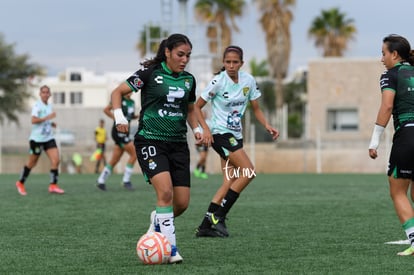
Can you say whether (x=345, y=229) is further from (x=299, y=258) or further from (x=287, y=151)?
(x=287, y=151)

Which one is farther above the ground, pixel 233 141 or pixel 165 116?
pixel 165 116

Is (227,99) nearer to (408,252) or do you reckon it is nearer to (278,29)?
(408,252)

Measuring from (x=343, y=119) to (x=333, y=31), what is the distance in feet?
73.4

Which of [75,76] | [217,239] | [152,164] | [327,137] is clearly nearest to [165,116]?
[152,164]

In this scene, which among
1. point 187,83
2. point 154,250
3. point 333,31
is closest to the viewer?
point 154,250

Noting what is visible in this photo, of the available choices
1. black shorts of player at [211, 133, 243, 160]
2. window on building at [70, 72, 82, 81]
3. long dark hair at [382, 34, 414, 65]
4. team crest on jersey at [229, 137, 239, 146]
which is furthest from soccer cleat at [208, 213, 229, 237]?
window on building at [70, 72, 82, 81]

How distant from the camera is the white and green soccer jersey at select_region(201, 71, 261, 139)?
10.5 m

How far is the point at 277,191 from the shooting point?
1934 centimetres

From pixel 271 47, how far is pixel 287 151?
2201 cm

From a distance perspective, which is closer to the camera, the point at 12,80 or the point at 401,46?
the point at 401,46

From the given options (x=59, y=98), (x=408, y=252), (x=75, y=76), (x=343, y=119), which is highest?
(x=408, y=252)

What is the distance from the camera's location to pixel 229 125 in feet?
34.6

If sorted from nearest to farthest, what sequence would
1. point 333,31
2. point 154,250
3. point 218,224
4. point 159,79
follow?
point 154,250 → point 159,79 → point 218,224 → point 333,31

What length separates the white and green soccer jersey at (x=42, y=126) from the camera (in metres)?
16.7
